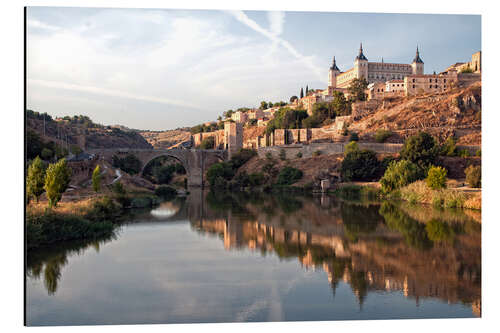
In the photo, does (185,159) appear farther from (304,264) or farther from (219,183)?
(304,264)

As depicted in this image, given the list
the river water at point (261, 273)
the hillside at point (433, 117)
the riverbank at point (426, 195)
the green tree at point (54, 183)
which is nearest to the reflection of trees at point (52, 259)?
the river water at point (261, 273)

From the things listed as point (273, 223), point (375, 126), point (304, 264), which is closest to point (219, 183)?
point (375, 126)

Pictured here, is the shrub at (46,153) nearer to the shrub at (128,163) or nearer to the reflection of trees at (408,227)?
the shrub at (128,163)

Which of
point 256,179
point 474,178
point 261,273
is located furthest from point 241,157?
point 261,273

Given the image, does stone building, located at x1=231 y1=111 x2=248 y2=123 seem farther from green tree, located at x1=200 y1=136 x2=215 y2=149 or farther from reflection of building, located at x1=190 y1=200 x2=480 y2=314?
reflection of building, located at x1=190 y1=200 x2=480 y2=314

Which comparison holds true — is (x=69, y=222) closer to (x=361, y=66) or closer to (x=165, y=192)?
(x=165, y=192)
